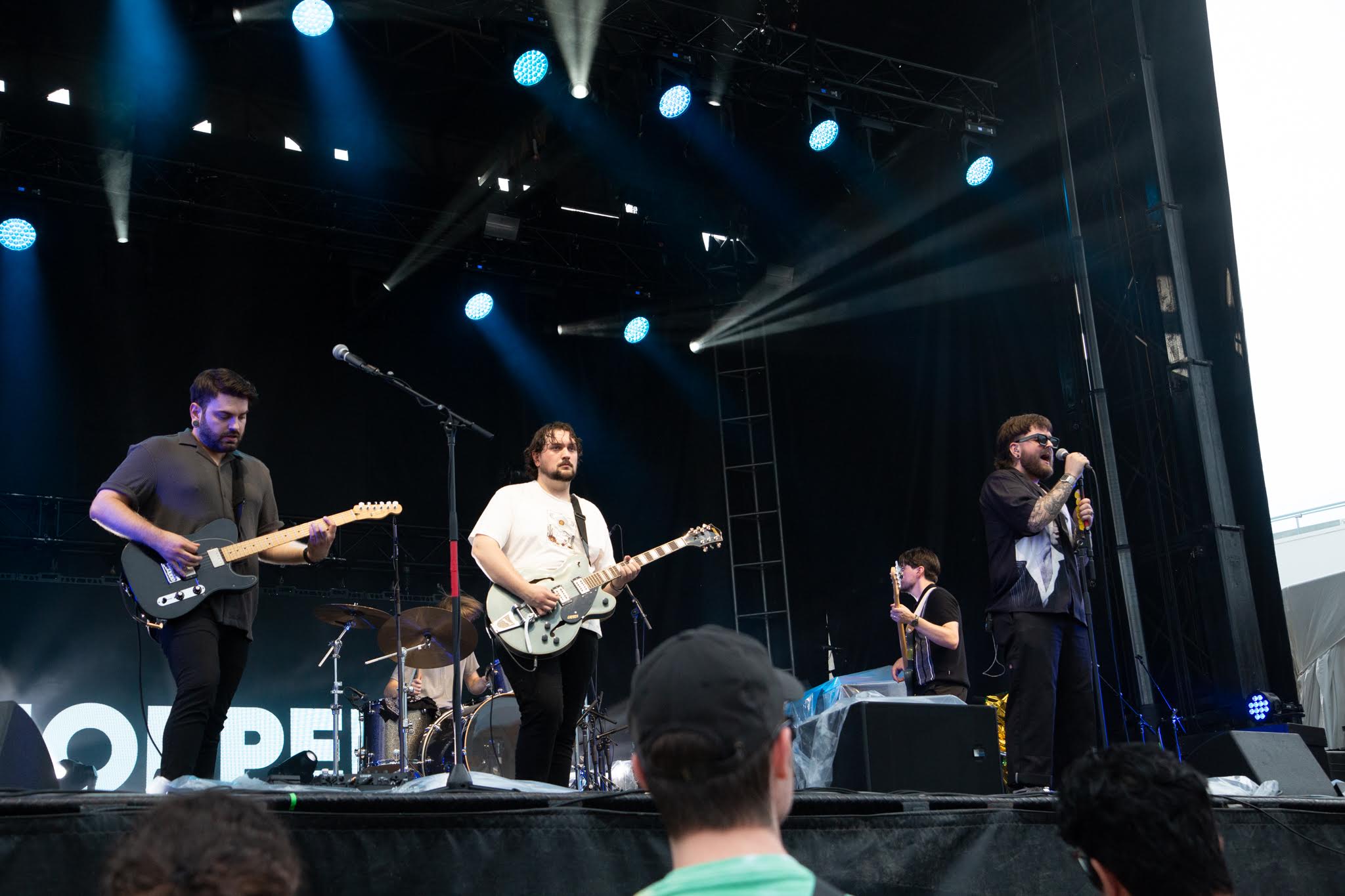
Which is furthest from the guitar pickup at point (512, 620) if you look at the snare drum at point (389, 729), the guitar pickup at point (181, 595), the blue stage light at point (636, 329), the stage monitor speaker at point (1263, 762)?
the blue stage light at point (636, 329)

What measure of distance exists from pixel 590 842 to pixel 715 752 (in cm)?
210

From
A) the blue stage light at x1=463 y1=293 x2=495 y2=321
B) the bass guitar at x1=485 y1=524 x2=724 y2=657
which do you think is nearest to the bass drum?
Answer: the bass guitar at x1=485 y1=524 x2=724 y2=657

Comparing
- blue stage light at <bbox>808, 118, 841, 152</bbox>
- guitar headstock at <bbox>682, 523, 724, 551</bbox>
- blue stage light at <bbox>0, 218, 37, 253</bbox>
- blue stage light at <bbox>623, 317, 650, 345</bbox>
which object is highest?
blue stage light at <bbox>808, 118, 841, 152</bbox>

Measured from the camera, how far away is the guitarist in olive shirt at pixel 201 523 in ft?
13.2

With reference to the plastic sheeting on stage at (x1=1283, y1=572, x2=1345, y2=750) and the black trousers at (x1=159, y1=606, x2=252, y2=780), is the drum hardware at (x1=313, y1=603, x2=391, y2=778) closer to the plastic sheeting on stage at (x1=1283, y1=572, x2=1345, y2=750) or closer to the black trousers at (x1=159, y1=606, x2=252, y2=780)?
the black trousers at (x1=159, y1=606, x2=252, y2=780)

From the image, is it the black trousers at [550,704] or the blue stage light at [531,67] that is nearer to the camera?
the black trousers at [550,704]

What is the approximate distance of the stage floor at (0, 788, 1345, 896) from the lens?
2.93m

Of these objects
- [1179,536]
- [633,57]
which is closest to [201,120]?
[633,57]

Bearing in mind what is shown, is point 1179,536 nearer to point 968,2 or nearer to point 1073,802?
point 968,2

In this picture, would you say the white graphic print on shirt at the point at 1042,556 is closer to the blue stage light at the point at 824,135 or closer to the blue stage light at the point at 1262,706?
the blue stage light at the point at 1262,706

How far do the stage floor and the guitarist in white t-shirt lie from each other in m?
1.22

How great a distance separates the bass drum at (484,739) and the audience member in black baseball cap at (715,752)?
6.88 metres

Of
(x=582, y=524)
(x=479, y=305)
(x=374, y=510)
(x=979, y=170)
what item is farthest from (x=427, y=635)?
(x=979, y=170)

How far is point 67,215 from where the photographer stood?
10.0 metres
